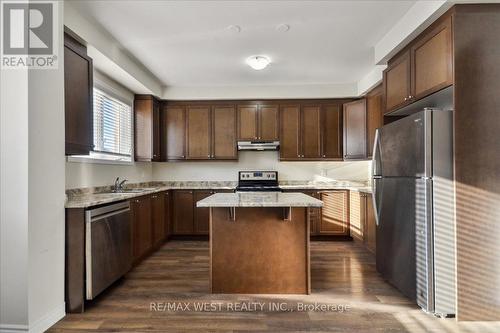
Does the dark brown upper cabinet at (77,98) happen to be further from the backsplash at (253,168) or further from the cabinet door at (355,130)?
the cabinet door at (355,130)

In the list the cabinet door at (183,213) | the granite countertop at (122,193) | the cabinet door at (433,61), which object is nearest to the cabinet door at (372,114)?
the cabinet door at (433,61)

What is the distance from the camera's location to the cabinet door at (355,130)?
4527 mm

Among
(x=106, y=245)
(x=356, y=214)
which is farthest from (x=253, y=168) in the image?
(x=106, y=245)

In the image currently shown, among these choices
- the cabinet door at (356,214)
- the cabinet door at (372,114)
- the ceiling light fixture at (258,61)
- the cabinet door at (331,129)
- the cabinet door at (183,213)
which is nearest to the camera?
the ceiling light fixture at (258,61)

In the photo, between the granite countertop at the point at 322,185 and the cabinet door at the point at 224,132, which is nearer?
the granite countertop at the point at 322,185

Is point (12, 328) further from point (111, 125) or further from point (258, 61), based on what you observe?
point (258, 61)

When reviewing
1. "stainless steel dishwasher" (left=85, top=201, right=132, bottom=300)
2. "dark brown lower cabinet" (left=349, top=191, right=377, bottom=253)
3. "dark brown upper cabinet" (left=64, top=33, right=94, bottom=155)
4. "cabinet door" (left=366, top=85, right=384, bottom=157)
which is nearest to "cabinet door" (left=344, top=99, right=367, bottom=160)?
"cabinet door" (left=366, top=85, right=384, bottom=157)

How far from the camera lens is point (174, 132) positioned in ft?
16.8

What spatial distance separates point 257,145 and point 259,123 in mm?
396

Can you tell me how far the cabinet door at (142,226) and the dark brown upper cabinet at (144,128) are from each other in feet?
3.33

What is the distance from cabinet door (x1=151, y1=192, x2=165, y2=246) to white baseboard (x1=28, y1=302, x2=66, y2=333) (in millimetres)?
1830

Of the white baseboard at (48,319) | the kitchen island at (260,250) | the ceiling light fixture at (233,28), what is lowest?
the white baseboard at (48,319)

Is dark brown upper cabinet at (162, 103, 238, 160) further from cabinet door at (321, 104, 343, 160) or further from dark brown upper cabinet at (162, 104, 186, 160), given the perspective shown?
cabinet door at (321, 104, 343, 160)

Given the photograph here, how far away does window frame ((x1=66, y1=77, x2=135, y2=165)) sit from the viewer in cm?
328
